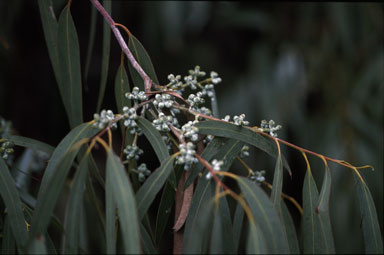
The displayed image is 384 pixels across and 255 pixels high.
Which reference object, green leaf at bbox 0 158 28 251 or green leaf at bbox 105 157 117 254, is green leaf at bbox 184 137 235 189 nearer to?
green leaf at bbox 105 157 117 254

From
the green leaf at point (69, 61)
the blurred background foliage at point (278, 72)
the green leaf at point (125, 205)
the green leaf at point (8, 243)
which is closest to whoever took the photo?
the green leaf at point (125, 205)

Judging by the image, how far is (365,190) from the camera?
68cm

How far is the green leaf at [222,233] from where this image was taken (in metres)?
0.56

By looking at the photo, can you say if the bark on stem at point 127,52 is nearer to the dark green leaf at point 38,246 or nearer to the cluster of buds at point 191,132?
the cluster of buds at point 191,132

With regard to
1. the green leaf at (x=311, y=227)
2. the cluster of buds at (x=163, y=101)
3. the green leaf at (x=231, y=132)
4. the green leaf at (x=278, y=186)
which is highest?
the cluster of buds at (x=163, y=101)

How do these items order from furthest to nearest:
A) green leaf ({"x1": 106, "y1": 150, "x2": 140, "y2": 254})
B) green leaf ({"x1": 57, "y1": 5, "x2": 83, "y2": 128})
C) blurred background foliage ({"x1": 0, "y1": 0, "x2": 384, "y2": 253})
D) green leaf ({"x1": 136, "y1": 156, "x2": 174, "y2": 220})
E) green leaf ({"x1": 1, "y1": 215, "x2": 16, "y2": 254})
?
blurred background foliage ({"x1": 0, "y1": 0, "x2": 384, "y2": 253})
green leaf ({"x1": 57, "y1": 5, "x2": 83, "y2": 128})
green leaf ({"x1": 1, "y1": 215, "x2": 16, "y2": 254})
green leaf ({"x1": 136, "y1": 156, "x2": 174, "y2": 220})
green leaf ({"x1": 106, "y1": 150, "x2": 140, "y2": 254})

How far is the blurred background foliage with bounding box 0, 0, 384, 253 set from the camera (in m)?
1.91

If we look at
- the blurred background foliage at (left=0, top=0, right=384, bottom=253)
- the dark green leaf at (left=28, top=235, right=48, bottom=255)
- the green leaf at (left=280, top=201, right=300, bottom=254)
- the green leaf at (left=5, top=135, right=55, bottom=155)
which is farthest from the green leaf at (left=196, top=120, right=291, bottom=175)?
the blurred background foliage at (left=0, top=0, right=384, bottom=253)

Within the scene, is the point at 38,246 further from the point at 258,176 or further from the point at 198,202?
the point at 258,176

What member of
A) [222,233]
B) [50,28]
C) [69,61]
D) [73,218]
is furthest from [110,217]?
[50,28]

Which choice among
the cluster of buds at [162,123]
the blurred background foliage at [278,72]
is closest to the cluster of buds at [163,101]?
the cluster of buds at [162,123]

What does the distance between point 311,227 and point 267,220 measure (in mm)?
128

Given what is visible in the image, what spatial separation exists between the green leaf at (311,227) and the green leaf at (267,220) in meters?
0.10

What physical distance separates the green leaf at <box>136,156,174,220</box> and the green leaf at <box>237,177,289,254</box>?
0.40ft
